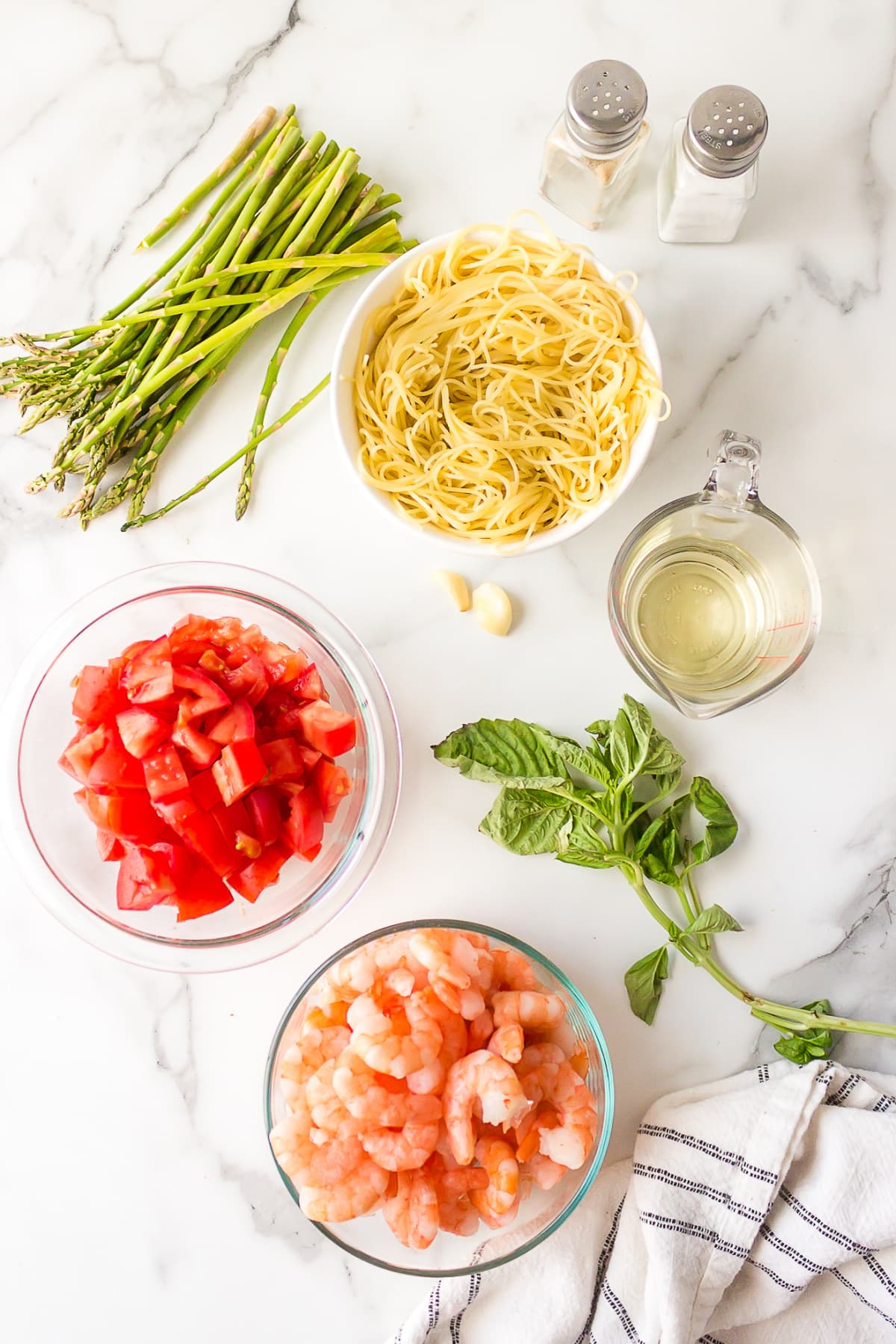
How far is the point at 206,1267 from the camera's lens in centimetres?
173

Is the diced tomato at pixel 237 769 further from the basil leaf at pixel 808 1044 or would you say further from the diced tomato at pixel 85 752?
the basil leaf at pixel 808 1044

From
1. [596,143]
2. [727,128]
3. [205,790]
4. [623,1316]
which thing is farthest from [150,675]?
[623,1316]

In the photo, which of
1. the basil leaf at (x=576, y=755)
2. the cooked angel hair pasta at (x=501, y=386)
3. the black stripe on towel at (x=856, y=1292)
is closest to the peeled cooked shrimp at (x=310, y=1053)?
the basil leaf at (x=576, y=755)

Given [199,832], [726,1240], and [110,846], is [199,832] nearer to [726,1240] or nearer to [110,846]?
[110,846]

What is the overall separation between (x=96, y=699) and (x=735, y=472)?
1.03 m

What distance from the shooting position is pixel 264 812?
1493 mm

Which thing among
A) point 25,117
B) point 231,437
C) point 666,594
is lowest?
point 666,594

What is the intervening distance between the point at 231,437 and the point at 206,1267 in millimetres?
1443

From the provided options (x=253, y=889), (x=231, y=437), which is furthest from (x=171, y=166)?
(x=253, y=889)

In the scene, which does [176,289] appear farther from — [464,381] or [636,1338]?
[636,1338]

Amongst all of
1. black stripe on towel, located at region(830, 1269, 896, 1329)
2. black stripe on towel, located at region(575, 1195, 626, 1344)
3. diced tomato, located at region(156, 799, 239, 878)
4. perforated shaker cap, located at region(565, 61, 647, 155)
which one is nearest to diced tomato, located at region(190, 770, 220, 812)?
diced tomato, located at region(156, 799, 239, 878)

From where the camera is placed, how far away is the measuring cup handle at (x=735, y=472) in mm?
1510

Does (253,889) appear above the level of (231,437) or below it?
below

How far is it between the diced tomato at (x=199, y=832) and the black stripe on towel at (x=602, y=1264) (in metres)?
0.90
